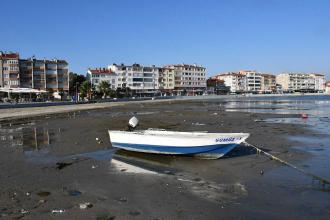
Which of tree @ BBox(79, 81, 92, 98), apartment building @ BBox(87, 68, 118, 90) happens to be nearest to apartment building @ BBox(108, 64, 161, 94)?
apartment building @ BBox(87, 68, 118, 90)

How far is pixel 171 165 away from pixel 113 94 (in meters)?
124

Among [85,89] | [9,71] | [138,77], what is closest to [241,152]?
[85,89]

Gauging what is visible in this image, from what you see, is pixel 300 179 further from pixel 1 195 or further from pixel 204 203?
pixel 1 195

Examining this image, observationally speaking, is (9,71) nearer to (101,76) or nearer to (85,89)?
(85,89)

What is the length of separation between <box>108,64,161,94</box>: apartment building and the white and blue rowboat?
486 ft

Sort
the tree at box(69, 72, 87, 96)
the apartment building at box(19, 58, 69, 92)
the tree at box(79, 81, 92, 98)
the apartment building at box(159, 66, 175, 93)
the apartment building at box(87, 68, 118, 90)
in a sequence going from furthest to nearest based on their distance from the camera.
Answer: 1. the apartment building at box(159, 66, 175, 93)
2. the apartment building at box(87, 68, 118, 90)
3. the tree at box(69, 72, 87, 96)
4. the apartment building at box(19, 58, 69, 92)
5. the tree at box(79, 81, 92, 98)

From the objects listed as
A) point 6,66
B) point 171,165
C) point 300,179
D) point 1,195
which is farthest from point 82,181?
point 6,66

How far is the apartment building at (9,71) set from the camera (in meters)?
119

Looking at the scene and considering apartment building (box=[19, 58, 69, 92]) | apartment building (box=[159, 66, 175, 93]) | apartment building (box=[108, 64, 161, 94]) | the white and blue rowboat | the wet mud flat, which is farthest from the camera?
apartment building (box=[159, 66, 175, 93])

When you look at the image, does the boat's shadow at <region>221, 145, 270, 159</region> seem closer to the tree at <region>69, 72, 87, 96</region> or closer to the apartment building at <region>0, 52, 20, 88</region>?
the apartment building at <region>0, 52, 20, 88</region>

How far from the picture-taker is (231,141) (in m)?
15.9

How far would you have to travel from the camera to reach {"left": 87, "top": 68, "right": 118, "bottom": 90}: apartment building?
6299 inches

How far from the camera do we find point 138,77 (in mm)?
172125

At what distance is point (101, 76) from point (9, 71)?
4707 centimetres
